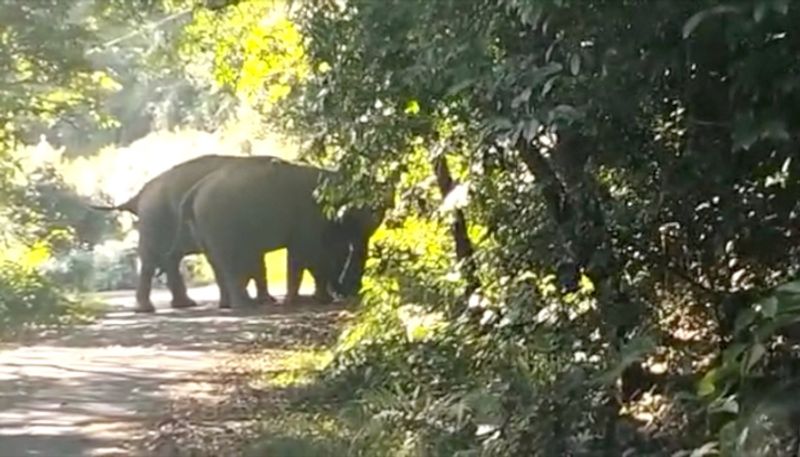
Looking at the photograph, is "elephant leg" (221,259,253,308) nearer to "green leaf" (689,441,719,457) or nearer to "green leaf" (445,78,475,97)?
"green leaf" (445,78,475,97)

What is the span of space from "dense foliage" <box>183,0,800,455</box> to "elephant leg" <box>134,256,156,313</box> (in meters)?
10.7

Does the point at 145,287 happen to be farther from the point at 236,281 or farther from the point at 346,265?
the point at 346,265

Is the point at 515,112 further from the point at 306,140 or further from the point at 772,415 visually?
the point at 306,140

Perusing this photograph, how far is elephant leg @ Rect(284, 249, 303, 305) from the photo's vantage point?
2000 cm

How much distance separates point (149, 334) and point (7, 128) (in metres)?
2.69

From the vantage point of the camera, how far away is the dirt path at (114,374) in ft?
30.9

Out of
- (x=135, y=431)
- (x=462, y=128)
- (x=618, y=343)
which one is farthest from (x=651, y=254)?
(x=135, y=431)

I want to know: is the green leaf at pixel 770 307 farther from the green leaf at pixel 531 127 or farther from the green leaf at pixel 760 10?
the green leaf at pixel 760 10

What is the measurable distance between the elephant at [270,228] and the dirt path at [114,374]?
79 centimetres

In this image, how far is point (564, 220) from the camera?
759 cm

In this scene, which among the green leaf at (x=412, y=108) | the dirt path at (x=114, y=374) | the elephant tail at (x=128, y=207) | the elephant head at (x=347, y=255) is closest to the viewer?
the green leaf at (x=412, y=108)

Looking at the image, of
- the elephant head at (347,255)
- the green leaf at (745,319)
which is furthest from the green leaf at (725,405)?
the elephant head at (347,255)

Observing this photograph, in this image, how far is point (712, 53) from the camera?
5.81 m

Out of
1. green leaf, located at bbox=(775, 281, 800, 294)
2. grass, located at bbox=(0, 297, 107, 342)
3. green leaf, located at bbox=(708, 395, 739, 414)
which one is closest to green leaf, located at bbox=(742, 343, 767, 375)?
green leaf, located at bbox=(708, 395, 739, 414)
